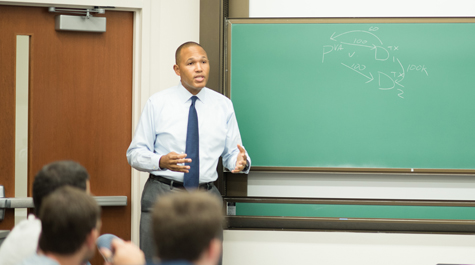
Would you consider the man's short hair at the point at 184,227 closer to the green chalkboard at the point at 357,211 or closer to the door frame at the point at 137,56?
the green chalkboard at the point at 357,211

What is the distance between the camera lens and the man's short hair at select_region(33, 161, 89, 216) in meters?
1.51

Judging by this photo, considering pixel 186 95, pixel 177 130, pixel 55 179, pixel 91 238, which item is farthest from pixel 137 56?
pixel 91 238

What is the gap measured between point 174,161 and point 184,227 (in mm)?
1242

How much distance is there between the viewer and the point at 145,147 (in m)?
2.57

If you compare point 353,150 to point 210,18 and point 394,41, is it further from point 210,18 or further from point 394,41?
point 210,18

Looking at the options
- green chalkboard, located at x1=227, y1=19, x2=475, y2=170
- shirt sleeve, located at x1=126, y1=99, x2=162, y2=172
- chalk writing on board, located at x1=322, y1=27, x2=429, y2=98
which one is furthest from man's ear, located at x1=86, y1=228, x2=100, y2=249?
chalk writing on board, located at x1=322, y1=27, x2=429, y2=98

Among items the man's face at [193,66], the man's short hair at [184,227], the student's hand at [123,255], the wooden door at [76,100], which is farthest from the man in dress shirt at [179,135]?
the man's short hair at [184,227]

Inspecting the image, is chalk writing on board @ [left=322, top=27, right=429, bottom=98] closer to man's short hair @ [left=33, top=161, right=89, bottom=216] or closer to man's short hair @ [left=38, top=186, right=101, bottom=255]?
man's short hair @ [left=33, top=161, right=89, bottom=216]

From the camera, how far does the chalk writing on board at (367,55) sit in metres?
2.96

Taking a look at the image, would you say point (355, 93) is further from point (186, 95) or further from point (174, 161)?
point (174, 161)

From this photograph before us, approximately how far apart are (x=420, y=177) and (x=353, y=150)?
468 millimetres

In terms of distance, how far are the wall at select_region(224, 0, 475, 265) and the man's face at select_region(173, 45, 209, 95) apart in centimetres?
76

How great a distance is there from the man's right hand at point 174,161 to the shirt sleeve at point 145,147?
0.08 m

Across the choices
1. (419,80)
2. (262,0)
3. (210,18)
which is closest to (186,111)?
(210,18)
